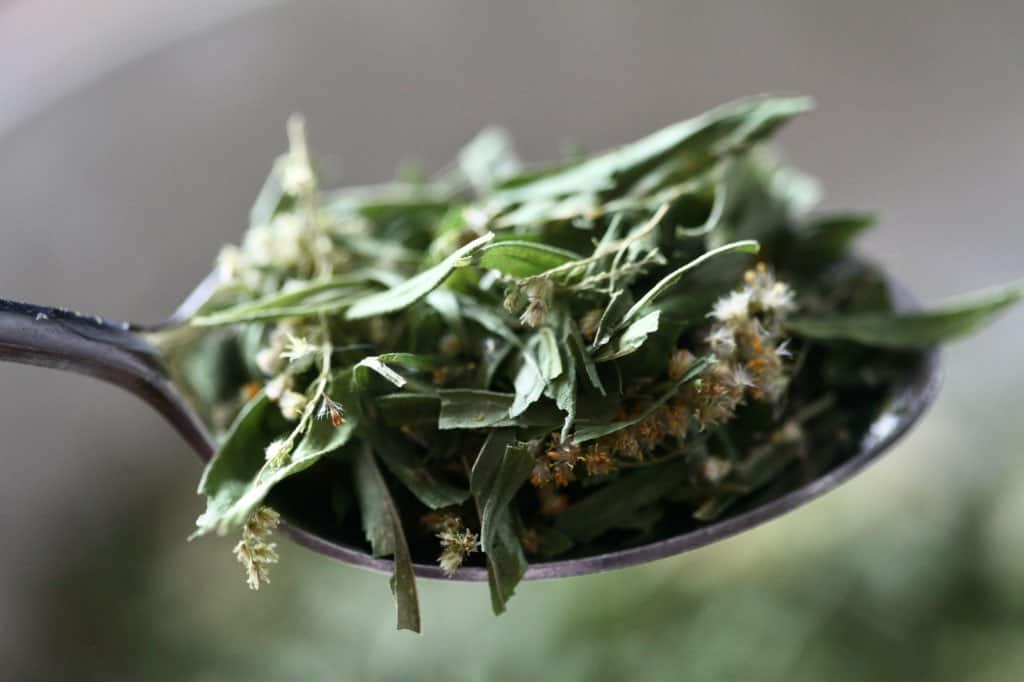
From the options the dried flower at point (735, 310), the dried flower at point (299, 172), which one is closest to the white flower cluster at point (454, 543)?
the dried flower at point (735, 310)

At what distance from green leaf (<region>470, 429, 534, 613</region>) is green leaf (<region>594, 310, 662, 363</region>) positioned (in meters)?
0.08

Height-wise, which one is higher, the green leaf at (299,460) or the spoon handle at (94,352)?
the spoon handle at (94,352)

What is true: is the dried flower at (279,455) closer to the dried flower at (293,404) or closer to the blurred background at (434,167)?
the dried flower at (293,404)

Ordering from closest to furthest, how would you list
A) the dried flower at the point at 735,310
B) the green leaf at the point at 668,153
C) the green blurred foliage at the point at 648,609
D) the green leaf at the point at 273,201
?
the dried flower at the point at 735,310, the green leaf at the point at 668,153, the green leaf at the point at 273,201, the green blurred foliage at the point at 648,609

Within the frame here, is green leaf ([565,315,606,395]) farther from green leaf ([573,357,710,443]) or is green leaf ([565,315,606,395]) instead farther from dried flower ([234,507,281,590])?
dried flower ([234,507,281,590])

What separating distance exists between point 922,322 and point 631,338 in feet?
1.33

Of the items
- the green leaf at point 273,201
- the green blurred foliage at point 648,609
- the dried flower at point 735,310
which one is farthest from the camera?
the green blurred foliage at point 648,609

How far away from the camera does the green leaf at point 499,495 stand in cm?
60

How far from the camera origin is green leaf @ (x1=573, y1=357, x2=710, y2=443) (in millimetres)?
604

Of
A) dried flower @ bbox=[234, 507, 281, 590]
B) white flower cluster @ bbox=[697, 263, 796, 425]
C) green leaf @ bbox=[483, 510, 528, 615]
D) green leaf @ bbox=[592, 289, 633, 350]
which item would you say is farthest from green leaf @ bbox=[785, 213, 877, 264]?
dried flower @ bbox=[234, 507, 281, 590]

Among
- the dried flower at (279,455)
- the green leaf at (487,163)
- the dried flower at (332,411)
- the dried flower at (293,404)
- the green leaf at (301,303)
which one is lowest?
the dried flower at (279,455)

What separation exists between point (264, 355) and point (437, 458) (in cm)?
16

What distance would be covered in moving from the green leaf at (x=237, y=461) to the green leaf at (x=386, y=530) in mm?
77

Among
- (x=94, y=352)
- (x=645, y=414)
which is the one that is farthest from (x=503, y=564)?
(x=94, y=352)
